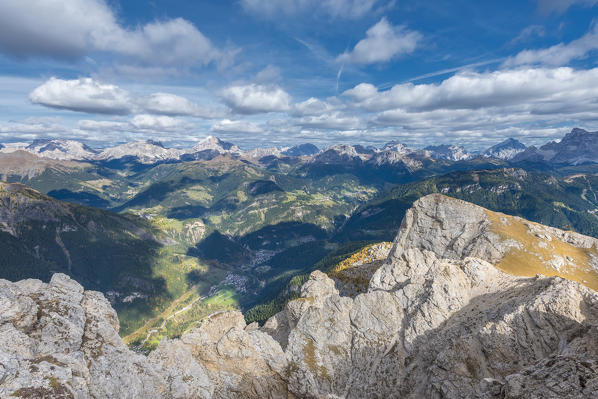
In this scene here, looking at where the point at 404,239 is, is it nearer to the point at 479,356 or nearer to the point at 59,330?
the point at 479,356

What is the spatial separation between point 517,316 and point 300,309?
135 ft

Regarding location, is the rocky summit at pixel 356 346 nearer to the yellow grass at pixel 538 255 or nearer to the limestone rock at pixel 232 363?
the limestone rock at pixel 232 363

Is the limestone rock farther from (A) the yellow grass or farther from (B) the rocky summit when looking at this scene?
(A) the yellow grass

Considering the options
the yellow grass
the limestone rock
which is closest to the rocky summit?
the limestone rock

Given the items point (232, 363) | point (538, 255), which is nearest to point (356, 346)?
point (232, 363)

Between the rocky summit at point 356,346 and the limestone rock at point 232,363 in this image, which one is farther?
the limestone rock at point 232,363

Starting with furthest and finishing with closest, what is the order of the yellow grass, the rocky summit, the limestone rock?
the yellow grass
the limestone rock
the rocky summit

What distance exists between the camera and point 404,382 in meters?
40.8

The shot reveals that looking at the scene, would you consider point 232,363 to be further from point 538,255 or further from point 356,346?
point 538,255

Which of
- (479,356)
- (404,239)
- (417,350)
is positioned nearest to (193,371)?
(417,350)

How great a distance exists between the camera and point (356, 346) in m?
46.7

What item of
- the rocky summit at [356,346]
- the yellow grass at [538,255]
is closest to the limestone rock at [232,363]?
the rocky summit at [356,346]

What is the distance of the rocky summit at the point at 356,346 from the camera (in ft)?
83.7

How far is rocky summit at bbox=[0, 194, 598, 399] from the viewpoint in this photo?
1005 inches
